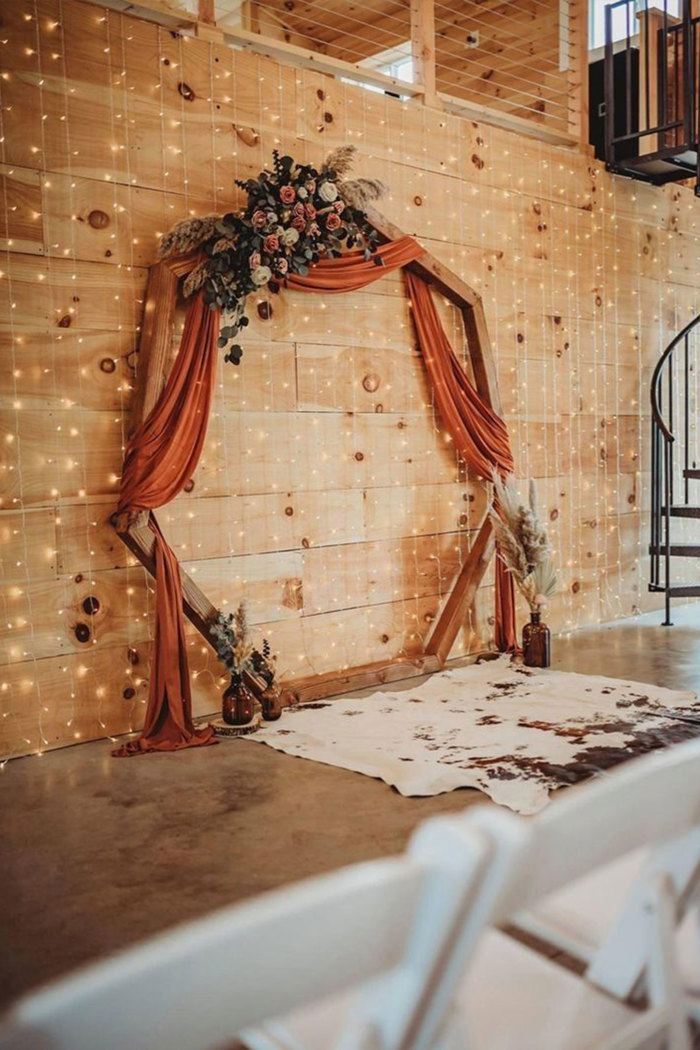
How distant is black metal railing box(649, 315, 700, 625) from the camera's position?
7.07 metres

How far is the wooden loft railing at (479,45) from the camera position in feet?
21.5

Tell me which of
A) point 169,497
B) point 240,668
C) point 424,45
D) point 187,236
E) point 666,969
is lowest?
point 240,668

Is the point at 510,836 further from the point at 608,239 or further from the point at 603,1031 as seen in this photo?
the point at 608,239

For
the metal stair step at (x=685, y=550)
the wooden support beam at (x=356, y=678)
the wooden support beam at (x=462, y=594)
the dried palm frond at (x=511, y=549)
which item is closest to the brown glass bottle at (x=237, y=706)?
the wooden support beam at (x=356, y=678)

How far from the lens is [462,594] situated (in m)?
5.86

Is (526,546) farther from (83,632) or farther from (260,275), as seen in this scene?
(83,632)

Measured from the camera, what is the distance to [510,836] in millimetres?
1013

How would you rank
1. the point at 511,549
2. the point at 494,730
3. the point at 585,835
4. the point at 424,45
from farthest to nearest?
1. the point at 424,45
2. the point at 511,549
3. the point at 494,730
4. the point at 585,835

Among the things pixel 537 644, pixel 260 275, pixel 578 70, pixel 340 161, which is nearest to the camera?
pixel 260 275

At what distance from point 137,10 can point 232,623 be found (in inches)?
113

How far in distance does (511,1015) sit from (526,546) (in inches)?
171

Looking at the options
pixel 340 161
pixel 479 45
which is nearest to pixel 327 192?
pixel 340 161

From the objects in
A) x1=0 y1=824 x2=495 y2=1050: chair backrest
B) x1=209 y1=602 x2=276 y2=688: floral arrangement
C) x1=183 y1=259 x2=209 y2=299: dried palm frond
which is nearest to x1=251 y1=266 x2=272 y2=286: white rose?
x1=183 y1=259 x2=209 y2=299: dried palm frond

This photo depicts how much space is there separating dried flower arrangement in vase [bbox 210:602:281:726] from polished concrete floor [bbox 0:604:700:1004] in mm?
197
